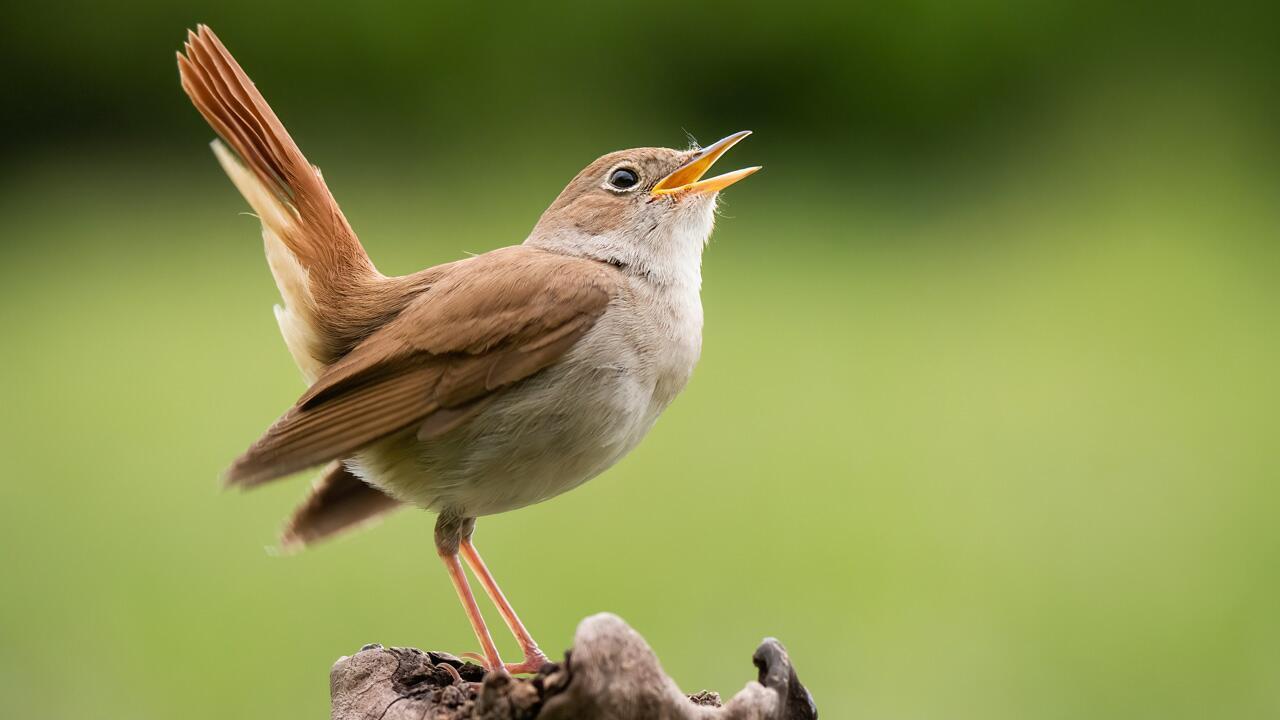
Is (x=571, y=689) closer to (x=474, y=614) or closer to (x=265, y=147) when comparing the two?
(x=474, y=614)

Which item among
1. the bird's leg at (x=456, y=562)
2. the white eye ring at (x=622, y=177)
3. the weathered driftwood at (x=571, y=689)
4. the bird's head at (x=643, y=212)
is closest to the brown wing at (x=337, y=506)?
the bird's leg at (x=456, y=562)

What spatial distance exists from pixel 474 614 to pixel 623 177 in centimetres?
101

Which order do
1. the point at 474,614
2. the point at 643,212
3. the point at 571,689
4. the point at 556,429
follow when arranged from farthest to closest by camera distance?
the point at 643,212
the point at 474,614
the point at 556,429
the point at 571,689

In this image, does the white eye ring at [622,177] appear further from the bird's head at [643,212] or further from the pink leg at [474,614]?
the pink leg at [474,614]

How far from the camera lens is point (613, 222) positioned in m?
2.93

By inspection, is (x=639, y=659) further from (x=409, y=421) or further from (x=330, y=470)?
(x=330, y=470)

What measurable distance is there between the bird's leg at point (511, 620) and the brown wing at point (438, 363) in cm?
48

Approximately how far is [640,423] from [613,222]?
0.52m

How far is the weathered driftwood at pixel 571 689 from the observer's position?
2084mm

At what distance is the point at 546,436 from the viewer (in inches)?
99.7

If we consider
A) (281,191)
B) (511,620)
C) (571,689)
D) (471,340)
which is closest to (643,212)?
(471,340)

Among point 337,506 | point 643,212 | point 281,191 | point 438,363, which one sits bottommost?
point 337,506

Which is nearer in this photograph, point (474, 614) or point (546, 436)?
point (546, 436)

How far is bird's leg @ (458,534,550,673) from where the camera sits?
278 cm
